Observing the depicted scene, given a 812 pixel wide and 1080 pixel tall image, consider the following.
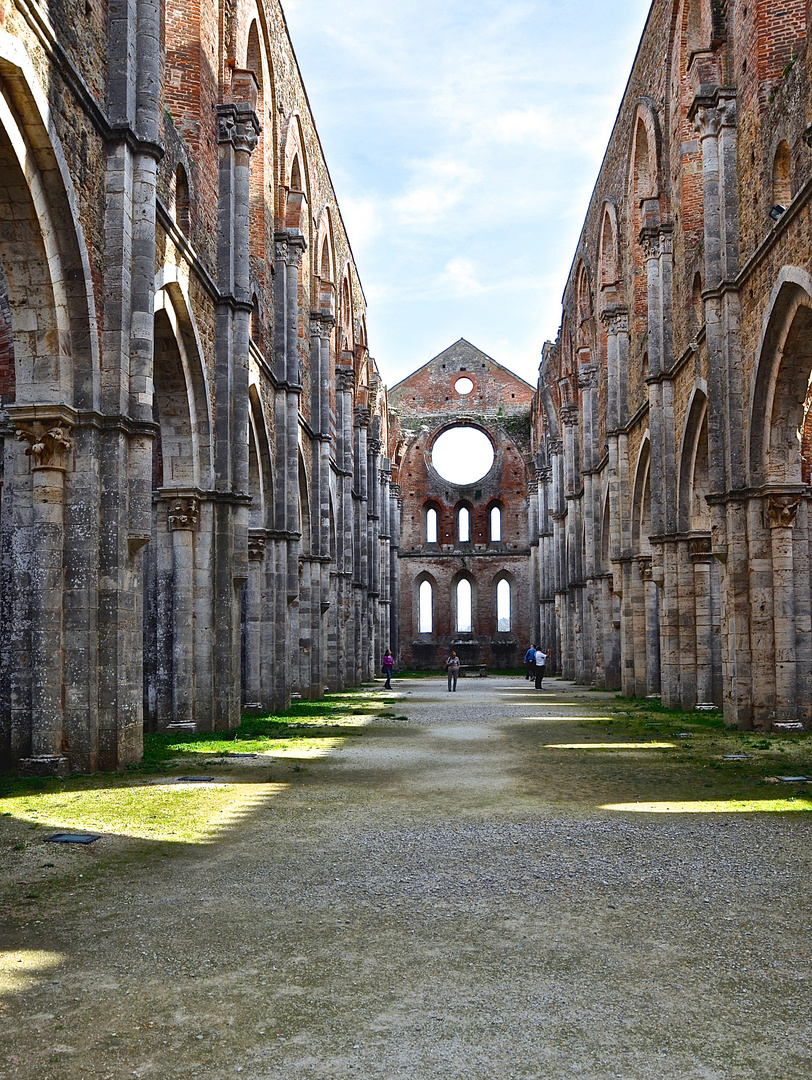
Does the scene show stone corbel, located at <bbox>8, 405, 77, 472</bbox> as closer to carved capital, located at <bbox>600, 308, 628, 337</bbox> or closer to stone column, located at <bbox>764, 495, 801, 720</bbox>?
stone column, located at <bbox>764, 495, 801, 720</bbox>

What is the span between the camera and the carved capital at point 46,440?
31.3 ft

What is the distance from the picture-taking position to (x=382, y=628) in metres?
43.5

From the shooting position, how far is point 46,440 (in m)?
9.56

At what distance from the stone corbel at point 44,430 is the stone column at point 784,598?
10.0m

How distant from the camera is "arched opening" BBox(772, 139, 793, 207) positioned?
13.9 meters

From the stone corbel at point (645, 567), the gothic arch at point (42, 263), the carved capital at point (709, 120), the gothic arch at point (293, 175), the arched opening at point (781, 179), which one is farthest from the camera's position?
the stone corbel at point (645, 567)

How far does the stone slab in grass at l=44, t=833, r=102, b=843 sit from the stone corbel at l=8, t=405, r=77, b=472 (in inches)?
159

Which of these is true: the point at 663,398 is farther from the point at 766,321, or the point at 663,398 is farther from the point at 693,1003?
the point at 693,1003

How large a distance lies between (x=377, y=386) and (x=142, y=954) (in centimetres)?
4248

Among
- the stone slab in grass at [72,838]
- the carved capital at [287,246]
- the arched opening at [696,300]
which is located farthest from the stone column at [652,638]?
the stone slab in grass at [72,838]

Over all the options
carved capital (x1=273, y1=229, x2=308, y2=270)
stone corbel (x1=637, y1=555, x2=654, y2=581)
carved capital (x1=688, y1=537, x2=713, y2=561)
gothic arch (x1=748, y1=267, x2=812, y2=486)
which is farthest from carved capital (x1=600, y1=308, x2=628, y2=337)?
gothic arch (x1=748, y1=267, x2=812, y2=486)

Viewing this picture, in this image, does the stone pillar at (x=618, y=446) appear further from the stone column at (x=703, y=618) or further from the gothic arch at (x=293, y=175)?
the gothic arch at (x=293, y=175)

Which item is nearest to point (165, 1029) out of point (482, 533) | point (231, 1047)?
point (231, 1047)

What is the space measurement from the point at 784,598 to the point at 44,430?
10362 millimetres
